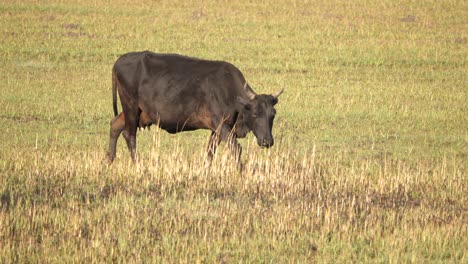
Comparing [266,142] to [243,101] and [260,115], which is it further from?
[243,101]

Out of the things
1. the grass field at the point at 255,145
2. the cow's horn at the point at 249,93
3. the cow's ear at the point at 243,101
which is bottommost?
the grass field at the point at 255,145

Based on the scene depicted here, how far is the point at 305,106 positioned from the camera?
1934cm

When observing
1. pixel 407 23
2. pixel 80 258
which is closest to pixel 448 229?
pixel 80 258

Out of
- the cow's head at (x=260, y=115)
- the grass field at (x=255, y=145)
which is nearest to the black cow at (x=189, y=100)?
the cow's head at (x=260, y=115)

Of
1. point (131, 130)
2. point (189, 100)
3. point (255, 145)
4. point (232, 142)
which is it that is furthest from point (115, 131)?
point (232, 142)

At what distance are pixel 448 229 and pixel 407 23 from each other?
23.5m

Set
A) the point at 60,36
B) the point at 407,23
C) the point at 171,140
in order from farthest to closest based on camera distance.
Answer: the point at 407,23, the point at 60,36, the point at 171,140

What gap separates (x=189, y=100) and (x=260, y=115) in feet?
4.01

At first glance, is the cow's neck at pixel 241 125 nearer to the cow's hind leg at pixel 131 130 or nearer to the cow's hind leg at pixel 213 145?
the cow's hind leg at pixel 213 145

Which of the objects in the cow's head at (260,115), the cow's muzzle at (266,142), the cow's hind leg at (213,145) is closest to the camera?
the cow's muzzle at (266,142)

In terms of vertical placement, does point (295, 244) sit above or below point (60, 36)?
above

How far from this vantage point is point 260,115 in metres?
12.7

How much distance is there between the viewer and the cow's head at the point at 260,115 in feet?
41.5

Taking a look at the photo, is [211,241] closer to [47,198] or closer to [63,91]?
[47,198]
